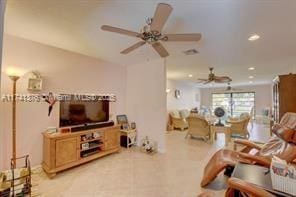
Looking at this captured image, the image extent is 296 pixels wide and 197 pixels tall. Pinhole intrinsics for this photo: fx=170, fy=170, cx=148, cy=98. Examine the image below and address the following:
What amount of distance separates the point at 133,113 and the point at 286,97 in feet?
12.4

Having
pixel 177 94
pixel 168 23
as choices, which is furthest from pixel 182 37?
pixel 177 94

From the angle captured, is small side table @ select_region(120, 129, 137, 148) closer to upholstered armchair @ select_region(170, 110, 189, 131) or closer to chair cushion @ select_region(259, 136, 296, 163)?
chair cushion @ select_region(259, 136, 296, 163)

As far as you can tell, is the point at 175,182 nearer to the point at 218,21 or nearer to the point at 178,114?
the point at 218,21

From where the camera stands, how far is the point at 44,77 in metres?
3.29

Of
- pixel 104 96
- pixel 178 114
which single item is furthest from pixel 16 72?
pixel 178 114

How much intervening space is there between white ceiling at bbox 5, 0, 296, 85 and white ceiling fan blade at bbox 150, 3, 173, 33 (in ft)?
0.95

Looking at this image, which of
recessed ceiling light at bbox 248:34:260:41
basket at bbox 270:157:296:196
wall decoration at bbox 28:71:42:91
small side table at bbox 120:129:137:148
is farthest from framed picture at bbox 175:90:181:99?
basket at bbox 270:157:296:196

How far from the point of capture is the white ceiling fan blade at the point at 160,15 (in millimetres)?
1589

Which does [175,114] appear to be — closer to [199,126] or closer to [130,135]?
[199,126]

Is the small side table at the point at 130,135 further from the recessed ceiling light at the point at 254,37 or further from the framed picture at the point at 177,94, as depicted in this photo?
the framed picture at the point at 177,94

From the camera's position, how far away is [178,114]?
7723 millimetres

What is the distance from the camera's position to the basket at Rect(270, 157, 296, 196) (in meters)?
1.33

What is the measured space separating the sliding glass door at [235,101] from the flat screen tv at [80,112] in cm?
927

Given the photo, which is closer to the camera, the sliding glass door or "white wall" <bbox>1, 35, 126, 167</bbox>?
"white wall" <bbox>1, 35, 126, 167</bbox>
